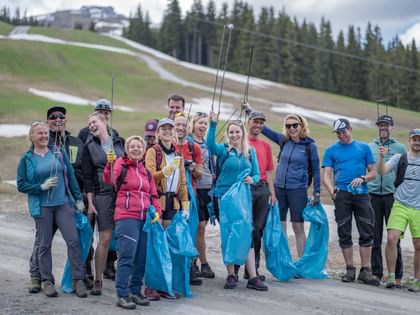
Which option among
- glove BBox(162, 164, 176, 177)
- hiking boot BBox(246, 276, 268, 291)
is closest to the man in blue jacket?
hiking boot BBox(246, 276, 268, 291)

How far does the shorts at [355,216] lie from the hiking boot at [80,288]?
3524 mm

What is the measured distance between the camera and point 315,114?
134 feet

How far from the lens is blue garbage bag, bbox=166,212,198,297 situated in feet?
20.1

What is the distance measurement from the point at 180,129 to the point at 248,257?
1736mm

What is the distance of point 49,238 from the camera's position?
5988 millimetres

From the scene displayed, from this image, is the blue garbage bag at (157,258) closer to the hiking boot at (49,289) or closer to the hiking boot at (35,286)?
the hiking boot at (49,289)

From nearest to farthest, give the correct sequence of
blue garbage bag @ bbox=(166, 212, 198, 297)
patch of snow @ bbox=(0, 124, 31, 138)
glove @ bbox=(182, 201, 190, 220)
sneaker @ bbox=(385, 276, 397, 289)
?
blue garbage bag @ bbox=(166, 212, 198, 297) → glove @ bbox=(182, 201, 190, 220) → sneaker @ bbox=(385, 276, 397, 289) → patch of snow @ bbox=(0, 124, 31, 138)

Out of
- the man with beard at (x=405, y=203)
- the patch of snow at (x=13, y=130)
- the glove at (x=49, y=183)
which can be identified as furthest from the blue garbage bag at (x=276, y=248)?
the patch of snow at (x=13, y=130)

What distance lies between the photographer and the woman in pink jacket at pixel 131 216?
5645 mm

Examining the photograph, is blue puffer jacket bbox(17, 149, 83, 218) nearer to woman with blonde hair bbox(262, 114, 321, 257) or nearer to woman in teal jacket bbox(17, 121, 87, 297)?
woman in teal jacket bbox(17, 121, 87, 297)

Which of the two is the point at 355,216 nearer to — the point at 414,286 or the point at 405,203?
the point at 405,203

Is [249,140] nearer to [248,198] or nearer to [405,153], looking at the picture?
[248,198]

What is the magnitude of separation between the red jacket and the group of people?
0.01 meters

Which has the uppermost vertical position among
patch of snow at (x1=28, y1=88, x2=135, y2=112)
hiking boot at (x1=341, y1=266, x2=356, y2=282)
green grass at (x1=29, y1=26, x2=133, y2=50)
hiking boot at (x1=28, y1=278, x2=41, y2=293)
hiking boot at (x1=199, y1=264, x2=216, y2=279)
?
green grass at (x1=29, y1=26, x2=133, y2=50)
